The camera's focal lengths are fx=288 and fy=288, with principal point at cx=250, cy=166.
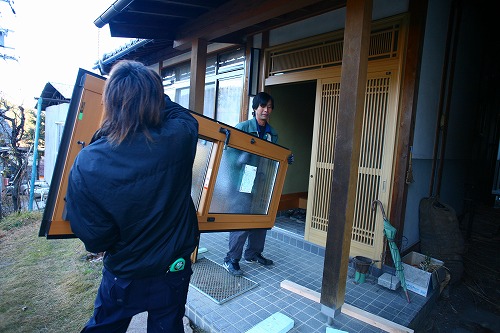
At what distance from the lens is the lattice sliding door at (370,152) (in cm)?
352

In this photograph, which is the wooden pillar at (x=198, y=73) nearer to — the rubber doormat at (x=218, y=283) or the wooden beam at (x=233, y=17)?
the wooden beam at (x=233, y=17)

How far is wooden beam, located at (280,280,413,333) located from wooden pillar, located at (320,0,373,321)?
0.18 metres

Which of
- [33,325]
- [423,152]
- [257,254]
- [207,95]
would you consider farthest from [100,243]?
[207,95]

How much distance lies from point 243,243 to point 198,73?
7.40 feet

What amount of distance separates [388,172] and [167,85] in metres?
6.00

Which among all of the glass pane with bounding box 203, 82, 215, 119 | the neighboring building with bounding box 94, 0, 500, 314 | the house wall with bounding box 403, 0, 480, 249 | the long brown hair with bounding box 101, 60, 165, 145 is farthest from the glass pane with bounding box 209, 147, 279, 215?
the glass pane with bounding box 203, 82, 215, 119

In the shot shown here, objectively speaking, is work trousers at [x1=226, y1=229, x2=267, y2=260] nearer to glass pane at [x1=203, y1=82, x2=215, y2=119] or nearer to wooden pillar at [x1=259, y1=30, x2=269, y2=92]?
wooden pillar at [x1=259, y1=30, x2=269, y2=92]

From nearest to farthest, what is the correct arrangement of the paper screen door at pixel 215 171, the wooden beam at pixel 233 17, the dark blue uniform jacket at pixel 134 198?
the dark blue uniform jacket at pixel 134 198 < the paper screen door at pixel 215 171 < the wooden beam at pixel 233 17

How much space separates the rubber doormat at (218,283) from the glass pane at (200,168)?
3.74ft

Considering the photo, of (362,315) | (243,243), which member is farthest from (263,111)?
(362,315)

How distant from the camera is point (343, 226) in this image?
2.44 m

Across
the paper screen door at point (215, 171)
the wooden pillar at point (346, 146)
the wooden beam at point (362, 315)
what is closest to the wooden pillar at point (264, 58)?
the paper screen door at point (215, 171)

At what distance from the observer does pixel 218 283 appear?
319cm

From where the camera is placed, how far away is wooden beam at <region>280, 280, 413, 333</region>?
2.44 metres
